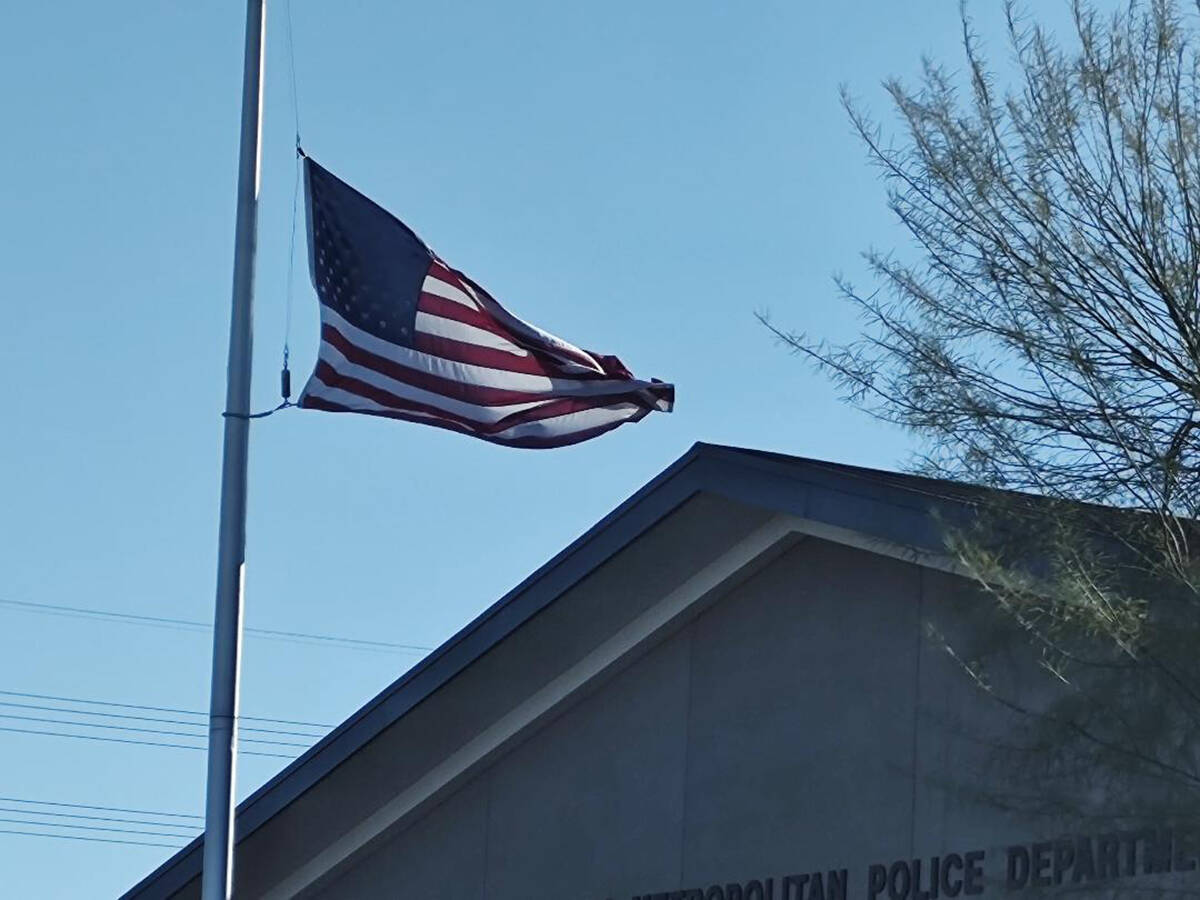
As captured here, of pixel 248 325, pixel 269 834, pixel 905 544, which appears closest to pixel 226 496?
pixel 248 325

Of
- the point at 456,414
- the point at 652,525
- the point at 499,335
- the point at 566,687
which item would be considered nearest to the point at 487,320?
the point at 499,335

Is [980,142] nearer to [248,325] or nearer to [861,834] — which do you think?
[248,325]

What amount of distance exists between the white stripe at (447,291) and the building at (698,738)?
2.30m

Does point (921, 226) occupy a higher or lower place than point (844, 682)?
higher

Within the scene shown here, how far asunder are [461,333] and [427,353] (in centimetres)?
25

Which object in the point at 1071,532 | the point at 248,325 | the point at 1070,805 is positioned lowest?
the point at 1070,805

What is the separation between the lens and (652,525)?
14.1 m

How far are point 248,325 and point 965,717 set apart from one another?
14.4ft

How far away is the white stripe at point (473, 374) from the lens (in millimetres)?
11406

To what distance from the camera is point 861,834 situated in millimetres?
13078

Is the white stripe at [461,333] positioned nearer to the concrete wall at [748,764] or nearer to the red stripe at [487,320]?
the red stripe at [487,320]

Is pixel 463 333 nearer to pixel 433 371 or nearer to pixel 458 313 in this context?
pixel 458 313

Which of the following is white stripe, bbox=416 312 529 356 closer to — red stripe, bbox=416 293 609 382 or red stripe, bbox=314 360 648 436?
red stripe, bbox=416 293 609 382

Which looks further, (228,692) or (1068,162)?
(228,692)
